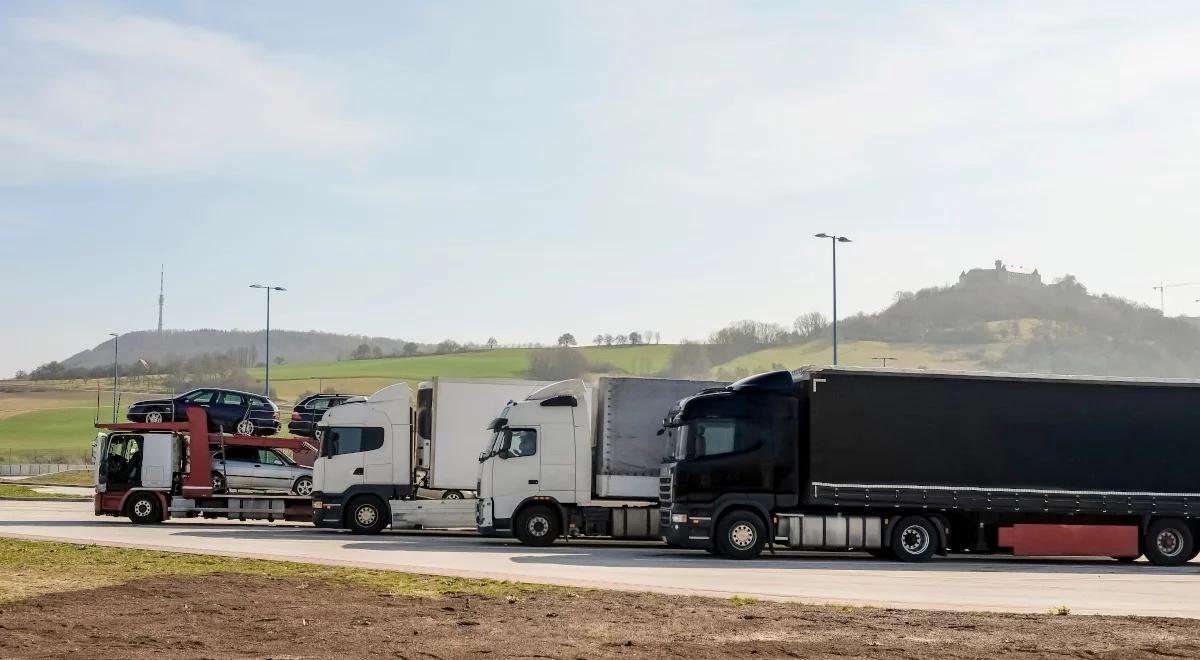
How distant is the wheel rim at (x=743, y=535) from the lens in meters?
24.2

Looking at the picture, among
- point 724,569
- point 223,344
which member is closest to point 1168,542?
point 724,569

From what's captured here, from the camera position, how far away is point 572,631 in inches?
502

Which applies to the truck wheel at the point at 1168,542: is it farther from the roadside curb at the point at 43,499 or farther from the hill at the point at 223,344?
the hill at the point at 223,344

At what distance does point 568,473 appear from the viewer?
1060 inches

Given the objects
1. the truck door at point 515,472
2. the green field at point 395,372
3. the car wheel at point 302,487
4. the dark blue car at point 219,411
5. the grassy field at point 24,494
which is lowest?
the grassy field at point 24,494

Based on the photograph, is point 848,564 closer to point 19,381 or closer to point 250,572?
point 250,572

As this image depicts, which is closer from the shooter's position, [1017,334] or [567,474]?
[567,474]

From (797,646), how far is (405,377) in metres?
98.5

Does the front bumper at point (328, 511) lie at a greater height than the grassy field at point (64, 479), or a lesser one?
greater

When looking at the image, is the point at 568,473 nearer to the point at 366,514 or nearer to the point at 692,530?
the point at 692,530

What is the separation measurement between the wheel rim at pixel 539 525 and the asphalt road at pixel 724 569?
48cm

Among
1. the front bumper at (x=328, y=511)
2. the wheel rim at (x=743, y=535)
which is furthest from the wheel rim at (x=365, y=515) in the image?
the wheel rim at (x=743, y=535)

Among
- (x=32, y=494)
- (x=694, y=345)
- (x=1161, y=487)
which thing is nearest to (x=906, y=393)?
(x=1161, y=487)

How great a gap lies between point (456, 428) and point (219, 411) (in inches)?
318
